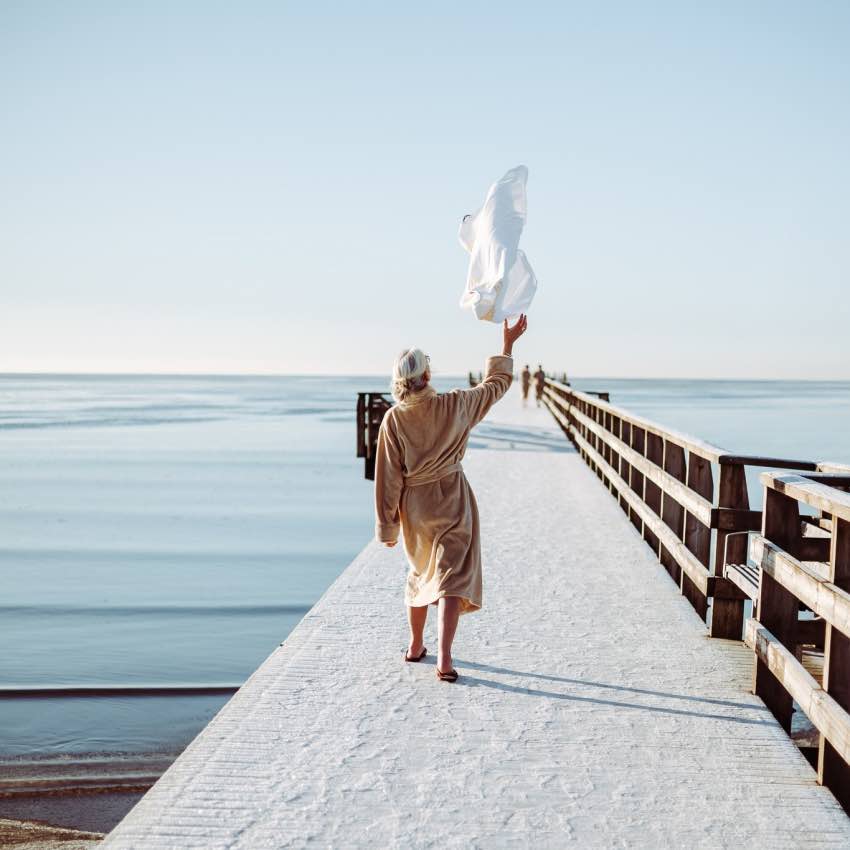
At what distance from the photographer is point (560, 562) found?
755cm

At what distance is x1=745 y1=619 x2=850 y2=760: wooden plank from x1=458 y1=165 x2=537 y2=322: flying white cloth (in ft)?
6.01

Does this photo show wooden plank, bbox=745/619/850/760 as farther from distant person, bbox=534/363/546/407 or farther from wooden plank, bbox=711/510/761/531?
distant person, bbox=534/363/546/407

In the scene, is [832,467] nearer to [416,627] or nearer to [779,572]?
[779,572]

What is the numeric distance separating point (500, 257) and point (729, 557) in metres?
2.39

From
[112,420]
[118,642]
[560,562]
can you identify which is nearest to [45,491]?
[118,642]

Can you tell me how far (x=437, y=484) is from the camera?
4543 mm

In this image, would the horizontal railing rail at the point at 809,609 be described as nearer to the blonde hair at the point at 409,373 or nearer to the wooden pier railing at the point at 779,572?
the wooden pier railing at the point at 779,572

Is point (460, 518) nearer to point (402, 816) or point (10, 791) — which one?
point (402, 816)

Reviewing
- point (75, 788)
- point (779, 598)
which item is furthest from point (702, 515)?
point (75, 788)

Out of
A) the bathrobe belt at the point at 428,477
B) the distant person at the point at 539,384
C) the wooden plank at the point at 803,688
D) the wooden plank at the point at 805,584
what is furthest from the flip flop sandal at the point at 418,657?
the distant person at the point at 539,384

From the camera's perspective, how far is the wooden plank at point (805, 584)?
321 cm

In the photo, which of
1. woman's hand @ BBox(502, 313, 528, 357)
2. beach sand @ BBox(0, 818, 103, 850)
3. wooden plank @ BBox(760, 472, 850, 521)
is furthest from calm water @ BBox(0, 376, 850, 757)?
wooden plank @ BBox(760, 472, 850, 521)

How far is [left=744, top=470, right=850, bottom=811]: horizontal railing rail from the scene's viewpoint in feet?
10.9

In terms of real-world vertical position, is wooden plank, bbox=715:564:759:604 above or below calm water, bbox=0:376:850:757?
above
